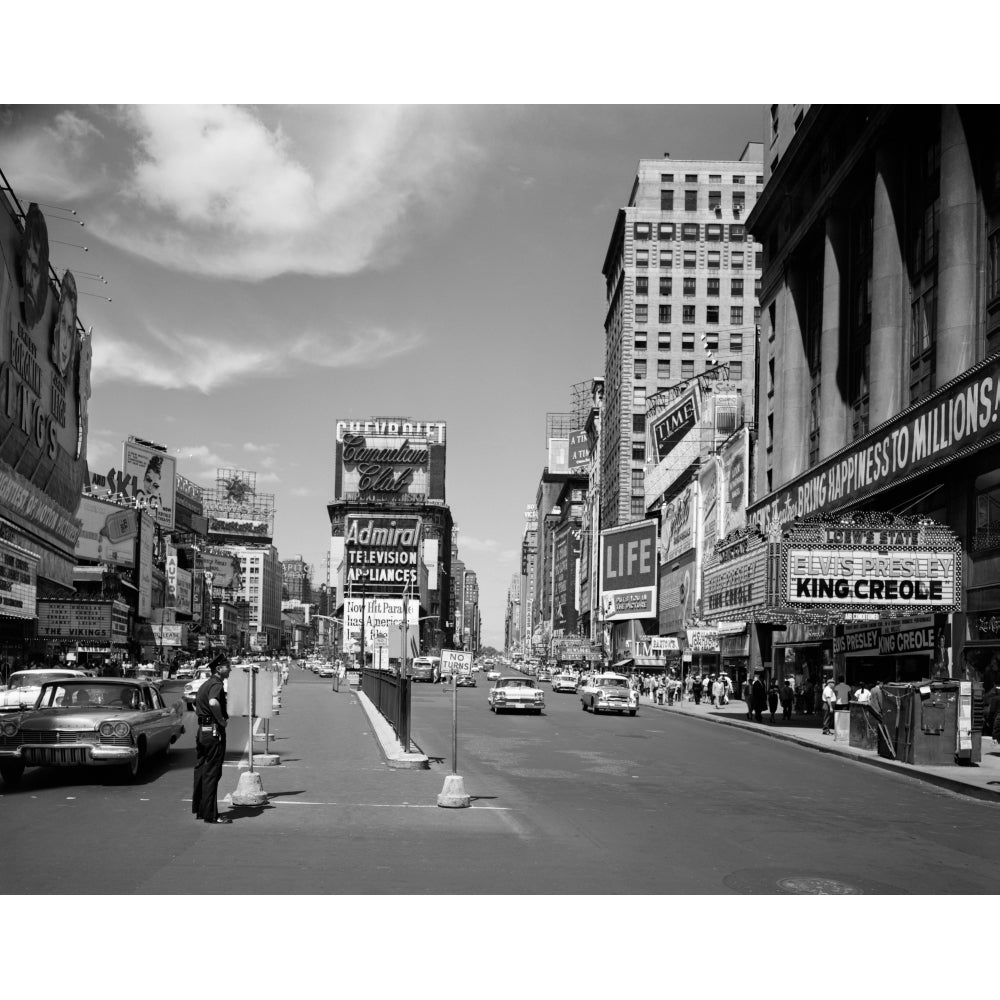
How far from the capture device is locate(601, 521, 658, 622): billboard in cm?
9531

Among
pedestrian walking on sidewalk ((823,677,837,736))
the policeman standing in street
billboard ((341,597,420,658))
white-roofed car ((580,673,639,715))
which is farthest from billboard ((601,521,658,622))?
the policeman standing in street

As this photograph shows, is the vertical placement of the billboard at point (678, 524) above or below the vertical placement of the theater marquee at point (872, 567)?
above

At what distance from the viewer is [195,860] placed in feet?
32.5

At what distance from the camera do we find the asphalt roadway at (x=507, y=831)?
30.4 feet

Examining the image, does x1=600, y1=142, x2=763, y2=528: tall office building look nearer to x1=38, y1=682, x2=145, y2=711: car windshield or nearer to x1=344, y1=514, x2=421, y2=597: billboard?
x1=344, y1=514, x2=421, y2=597: billboard

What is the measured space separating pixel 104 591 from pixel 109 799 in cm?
8905

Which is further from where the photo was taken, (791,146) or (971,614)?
(791,146)

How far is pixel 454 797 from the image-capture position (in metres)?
13.7

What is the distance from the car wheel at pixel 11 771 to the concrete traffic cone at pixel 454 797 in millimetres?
6196

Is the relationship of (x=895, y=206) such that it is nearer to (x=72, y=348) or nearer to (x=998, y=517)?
(x=998, y=517)

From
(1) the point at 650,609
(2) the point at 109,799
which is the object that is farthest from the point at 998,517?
(1) the point at 650,609

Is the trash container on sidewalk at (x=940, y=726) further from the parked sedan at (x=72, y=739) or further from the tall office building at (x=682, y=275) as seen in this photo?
the tall office building at (x=682, y=275)

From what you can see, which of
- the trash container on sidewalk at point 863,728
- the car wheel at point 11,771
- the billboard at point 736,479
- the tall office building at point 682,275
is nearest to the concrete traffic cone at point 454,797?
the car wheel at point 11,771

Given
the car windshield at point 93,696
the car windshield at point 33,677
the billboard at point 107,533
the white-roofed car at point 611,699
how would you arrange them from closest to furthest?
the car windshield at point 93,696
the car windshield at point 33,677
the white-roofed car at point 611,699
the billboard at point 107,533
